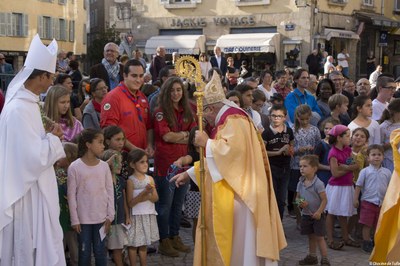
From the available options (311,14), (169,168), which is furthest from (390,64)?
(169,168)

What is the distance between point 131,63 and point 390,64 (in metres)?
29.3

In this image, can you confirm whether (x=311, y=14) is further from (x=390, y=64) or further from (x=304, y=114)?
(x=304, y=114)

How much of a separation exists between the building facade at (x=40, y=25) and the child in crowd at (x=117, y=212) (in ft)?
103

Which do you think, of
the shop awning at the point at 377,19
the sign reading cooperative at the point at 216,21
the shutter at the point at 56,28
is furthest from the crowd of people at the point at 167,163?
the shutter at the point at 56,28

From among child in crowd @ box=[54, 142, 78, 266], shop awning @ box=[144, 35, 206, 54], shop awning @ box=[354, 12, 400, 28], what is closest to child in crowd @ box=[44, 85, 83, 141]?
child in crowd @ box=[54, 142, 78, 266]

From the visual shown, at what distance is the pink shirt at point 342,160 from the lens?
27.6ft

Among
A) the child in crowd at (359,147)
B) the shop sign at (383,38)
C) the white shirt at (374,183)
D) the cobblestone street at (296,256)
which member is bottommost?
the cobblestone street at (296,256)

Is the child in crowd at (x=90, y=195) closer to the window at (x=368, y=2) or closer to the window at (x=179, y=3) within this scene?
the window at (x=179, y=3)

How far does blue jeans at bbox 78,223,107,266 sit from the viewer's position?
6.38 metres

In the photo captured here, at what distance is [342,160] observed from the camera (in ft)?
27.6

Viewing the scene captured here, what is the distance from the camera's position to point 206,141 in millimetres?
5867

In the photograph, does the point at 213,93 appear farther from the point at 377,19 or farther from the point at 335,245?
the point at 377,19

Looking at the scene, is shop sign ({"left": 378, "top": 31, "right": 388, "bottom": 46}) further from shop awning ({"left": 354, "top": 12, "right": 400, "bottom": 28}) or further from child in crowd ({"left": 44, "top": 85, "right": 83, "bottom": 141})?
child in crowd ({"left": 44, "top": 85, "right": 83, "bottom": 141})

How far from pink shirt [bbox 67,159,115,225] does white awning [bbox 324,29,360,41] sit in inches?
914
